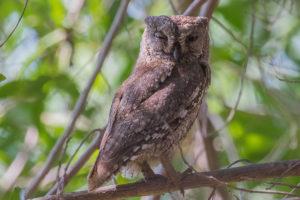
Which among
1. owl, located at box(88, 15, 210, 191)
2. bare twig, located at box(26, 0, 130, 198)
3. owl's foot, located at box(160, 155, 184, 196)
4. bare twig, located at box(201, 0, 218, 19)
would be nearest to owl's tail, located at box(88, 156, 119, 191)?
owl, located at box(88, 15, 210, 191)

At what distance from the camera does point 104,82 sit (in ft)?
14.3

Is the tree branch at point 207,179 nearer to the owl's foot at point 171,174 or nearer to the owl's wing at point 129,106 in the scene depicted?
the owl's foot at point 171,174

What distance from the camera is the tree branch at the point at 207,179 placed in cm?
226

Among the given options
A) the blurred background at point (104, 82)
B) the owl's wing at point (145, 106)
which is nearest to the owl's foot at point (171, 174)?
the owl's wing at point (145, 106)

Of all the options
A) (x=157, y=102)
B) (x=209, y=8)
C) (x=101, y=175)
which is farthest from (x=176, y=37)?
(x=101, y=175)

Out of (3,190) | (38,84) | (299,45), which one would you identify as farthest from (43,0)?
(299,45)

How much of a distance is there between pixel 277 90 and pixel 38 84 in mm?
2045

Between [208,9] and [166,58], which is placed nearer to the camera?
[166,58]

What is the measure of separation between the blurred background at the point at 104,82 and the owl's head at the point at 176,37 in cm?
88

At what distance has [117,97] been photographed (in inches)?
101

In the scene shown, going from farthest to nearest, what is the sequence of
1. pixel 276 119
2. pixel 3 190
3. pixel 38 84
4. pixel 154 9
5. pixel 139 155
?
pixel 154 9, pixel 276 119, pixel 38 84, pixel 3 190, pixel 139 155

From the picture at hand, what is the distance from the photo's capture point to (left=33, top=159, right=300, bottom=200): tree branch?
2264mm

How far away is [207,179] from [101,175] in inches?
20.5

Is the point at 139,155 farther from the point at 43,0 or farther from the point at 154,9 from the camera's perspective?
the point at 43,0
